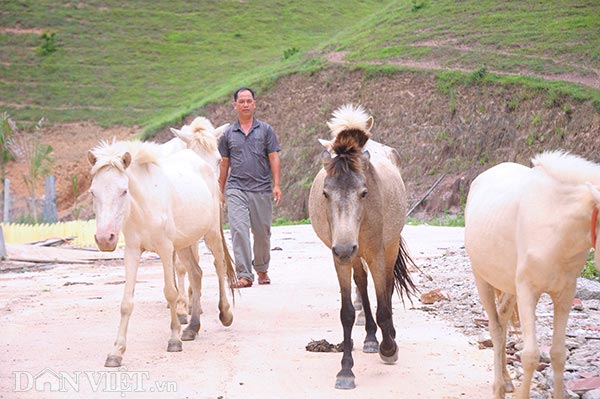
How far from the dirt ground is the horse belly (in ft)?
3.11

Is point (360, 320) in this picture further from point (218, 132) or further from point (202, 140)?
point (218, 132)

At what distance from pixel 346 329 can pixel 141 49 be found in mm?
57593

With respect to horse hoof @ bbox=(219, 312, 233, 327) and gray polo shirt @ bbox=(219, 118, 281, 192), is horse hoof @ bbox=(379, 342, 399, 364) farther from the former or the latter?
gray polo shirt @ bbox=(219, 118, 281, 192)

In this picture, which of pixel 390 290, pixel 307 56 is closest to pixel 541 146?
pixel 307 56

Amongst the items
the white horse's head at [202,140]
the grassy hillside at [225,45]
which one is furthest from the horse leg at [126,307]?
the grassy hillside at [225,45]

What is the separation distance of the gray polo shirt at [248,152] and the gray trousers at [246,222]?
142mm

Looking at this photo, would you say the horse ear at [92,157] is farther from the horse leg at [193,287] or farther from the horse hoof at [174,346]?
the horse leg at [193,287]

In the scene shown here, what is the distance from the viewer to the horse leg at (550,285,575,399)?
18.5ft

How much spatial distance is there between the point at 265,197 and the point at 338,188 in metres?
5.56

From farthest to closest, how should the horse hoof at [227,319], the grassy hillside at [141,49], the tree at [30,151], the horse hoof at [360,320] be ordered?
the grassy hillside at [141,49], the tree at [30,151], the horse hoof at [360,320], the horse hoof at [227,319]

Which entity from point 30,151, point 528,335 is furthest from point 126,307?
point 30,151

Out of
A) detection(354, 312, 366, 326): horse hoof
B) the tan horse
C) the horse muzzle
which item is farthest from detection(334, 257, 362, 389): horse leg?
detection(354, 312, 366, 326): horse hoof

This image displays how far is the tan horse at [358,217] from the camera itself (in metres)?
6.81

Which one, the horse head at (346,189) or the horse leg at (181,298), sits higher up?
the horse head at (346,189)
